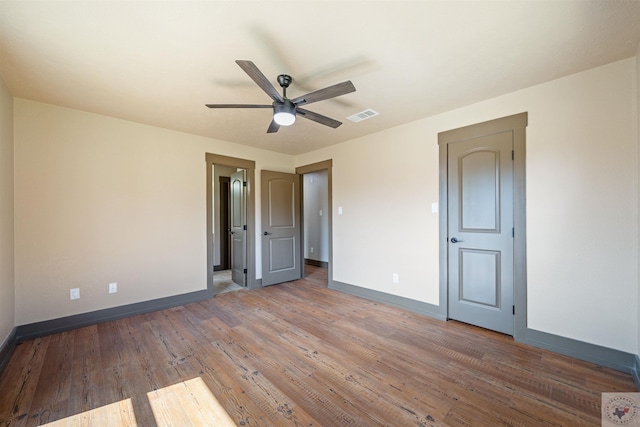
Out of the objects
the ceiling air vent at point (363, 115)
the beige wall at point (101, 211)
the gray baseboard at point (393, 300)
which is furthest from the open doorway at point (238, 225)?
the ceiling air vent at point (363, 115)

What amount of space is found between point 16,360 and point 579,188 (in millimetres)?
5212

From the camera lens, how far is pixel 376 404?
1.75m

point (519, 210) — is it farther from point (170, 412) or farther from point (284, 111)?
point (170, 412)

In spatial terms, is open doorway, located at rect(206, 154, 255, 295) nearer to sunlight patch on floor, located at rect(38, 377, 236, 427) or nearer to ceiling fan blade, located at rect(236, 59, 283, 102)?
sunlight patch on floor, located at rect(38, 377, 236, 427)

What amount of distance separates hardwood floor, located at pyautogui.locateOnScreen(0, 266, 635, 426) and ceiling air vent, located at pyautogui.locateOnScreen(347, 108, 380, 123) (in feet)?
8.28

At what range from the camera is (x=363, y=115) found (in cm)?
318

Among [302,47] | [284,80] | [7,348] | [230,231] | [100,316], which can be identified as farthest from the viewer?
[230,231]

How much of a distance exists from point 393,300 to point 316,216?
3.51m

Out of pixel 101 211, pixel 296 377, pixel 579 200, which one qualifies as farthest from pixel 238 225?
pixel 579 200

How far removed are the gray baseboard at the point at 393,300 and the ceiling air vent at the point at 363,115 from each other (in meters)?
2.44

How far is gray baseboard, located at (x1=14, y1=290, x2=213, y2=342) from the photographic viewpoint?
8.86 ft

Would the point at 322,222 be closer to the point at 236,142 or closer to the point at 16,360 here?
the point at 236,142

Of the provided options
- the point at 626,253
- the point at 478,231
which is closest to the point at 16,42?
the point at 478,231

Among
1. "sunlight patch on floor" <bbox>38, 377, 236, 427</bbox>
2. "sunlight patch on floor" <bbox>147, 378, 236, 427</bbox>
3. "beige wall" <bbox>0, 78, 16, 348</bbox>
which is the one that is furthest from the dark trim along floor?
"sunlight patch on floor" <bbox>147, 378, 236, 427</bbox>
